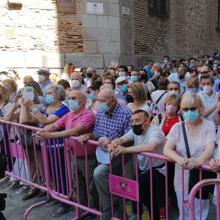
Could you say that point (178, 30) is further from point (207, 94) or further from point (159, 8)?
point (207, 94)

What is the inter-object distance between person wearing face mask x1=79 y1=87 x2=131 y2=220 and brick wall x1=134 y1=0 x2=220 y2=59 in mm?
10714

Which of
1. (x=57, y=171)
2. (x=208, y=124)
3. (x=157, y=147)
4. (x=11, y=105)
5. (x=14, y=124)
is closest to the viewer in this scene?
(x=208, y=124)

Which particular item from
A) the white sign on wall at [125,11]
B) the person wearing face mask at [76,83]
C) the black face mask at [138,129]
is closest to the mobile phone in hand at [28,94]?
the black face mask at [138,129]

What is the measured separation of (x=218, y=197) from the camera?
3.21 metres

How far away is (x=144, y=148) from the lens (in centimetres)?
383

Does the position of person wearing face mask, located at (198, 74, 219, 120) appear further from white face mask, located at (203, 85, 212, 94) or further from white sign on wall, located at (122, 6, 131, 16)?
white sign on wall, located at (122, 6, 131, 16)

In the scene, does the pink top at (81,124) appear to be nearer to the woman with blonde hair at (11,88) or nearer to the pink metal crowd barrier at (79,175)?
the pink metal crowd barrier at (79,175)

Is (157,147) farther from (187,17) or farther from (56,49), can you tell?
(187,17)

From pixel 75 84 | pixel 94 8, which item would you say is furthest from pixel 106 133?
pixel 94 8

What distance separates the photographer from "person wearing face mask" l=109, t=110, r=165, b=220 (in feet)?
12.7

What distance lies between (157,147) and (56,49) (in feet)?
30.7

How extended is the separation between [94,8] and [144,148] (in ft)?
33.0

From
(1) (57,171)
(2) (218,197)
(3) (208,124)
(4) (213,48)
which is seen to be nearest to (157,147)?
(3) (208,124)

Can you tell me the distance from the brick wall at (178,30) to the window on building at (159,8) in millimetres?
218
